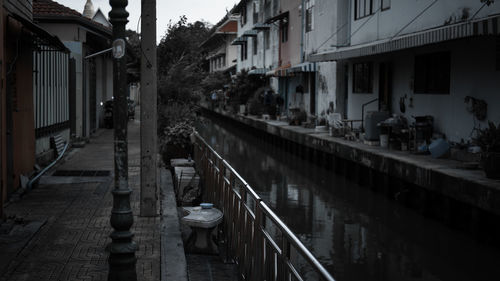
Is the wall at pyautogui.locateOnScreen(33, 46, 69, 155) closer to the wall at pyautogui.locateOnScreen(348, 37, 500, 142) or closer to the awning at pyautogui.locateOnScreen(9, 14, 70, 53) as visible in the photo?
the awning at pyautogui.locateOnScreen(9, 14, 70, 53)

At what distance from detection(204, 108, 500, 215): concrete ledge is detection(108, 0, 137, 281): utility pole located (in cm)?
663

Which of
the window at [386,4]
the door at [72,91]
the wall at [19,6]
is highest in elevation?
the window at [386,4]

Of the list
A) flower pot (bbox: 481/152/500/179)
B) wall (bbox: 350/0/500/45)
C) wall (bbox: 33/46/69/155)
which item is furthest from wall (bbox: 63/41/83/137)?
flower pot (bbox: 481/152/500/179)

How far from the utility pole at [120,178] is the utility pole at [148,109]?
378 cm

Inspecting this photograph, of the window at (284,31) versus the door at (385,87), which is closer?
the door at (385,87)

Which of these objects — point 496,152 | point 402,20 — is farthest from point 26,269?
point 402,20

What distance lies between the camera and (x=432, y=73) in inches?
725

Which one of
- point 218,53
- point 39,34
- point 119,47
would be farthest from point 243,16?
point 119,47

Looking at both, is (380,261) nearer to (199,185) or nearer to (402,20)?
(199,185)

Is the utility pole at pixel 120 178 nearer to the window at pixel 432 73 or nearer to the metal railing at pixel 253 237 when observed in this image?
the metal railing at pixel 253 237

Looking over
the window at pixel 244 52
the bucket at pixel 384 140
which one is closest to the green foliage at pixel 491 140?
the bucket at pixel 384 140

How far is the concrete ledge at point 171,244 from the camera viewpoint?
682cm

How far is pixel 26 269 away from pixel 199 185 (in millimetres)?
5638

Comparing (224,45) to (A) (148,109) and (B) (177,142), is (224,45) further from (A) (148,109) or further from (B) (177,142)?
Answer: (A) (148,109)
